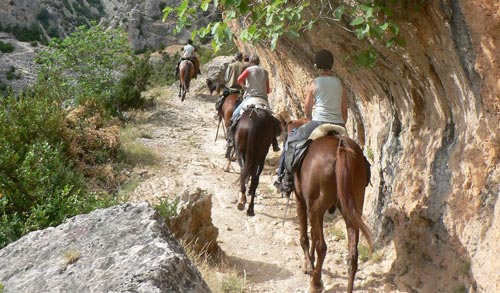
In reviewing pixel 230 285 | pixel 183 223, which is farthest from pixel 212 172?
pixel 230 285

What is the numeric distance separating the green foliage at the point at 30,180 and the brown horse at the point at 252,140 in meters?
2.41

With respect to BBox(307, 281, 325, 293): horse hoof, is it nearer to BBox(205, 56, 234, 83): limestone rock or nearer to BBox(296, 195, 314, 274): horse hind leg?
BBox(296, 195, 314, 274): horse hind leg

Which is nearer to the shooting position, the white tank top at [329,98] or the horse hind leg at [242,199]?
the white tank top at [329,98]

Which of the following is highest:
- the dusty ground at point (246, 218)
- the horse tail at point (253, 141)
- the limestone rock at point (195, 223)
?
the horse tail at point (253, 141)

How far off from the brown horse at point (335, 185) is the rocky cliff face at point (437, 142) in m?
0.89

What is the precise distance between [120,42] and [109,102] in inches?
91.6

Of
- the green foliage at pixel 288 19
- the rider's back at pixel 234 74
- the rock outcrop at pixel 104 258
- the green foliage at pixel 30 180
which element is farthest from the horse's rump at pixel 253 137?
the rock outcrop at pixel 104 258

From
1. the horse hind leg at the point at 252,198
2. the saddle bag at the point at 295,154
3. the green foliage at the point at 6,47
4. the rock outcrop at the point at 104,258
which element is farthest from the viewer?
the green foliage at the point at 6,47

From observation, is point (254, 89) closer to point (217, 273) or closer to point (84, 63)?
point (217, 273)

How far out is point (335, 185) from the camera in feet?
15.8

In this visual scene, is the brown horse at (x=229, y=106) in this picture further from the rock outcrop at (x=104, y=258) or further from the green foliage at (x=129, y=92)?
the rock outcrop at (x=104, y=258)

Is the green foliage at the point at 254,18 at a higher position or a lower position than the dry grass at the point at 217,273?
higher

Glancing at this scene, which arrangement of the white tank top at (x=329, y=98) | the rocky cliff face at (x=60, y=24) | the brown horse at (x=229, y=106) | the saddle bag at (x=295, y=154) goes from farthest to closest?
1. the rocky cliff face at (x=60, y=24)
2. the brown horse at (x=229, y=106)
3. the white tank top at (x=329, y=98)
4. the saddle bag at (x=295, y=154)

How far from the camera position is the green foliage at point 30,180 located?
573 cm
